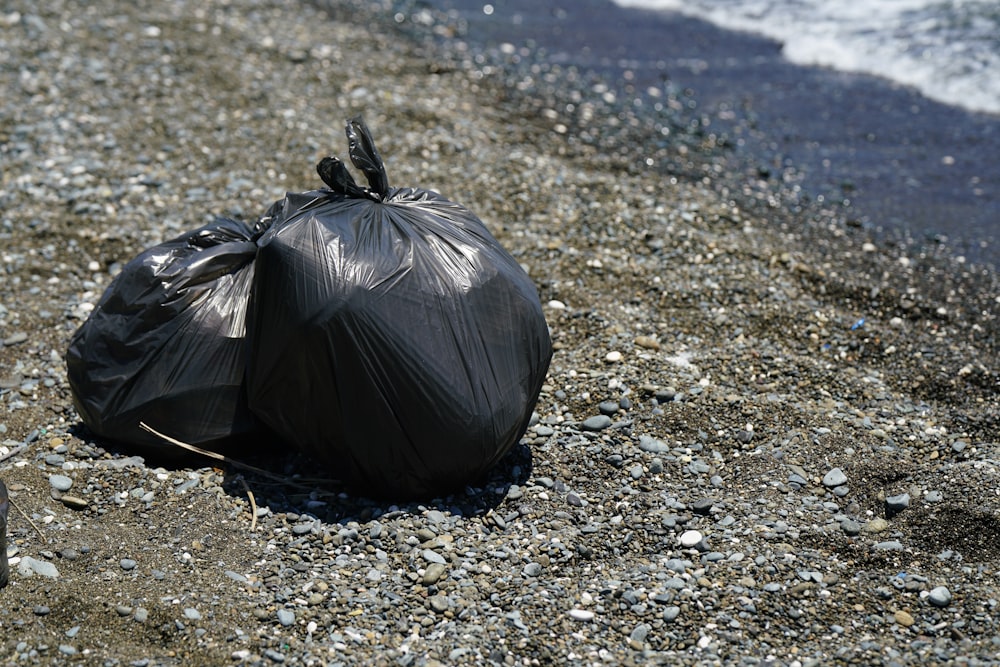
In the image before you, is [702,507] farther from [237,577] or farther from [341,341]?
[237,577]

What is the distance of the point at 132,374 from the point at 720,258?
3.03 metres

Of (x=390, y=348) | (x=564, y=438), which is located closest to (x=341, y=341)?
(x=390, y=348)

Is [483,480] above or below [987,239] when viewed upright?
below

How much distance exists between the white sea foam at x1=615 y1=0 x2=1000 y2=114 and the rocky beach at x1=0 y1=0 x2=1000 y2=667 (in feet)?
7.57

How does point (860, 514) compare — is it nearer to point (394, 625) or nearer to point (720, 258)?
point (394, 625)

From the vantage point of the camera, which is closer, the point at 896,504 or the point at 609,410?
the point at 896,504

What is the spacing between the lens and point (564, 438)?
13.0ft

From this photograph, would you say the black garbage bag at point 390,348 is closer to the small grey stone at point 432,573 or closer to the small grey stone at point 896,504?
the small grey stone at point 432,573

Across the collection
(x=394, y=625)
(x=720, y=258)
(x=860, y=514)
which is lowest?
(x=394, y=625)

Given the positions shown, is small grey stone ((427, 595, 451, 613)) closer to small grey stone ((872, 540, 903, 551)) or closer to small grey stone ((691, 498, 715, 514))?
small grey stone ((691, 498, 715, 514))

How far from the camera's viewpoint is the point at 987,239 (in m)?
5.94

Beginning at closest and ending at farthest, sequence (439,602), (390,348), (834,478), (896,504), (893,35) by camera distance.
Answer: (439,602)
(390,348)
(896,504)
(834,478)
(893,35)

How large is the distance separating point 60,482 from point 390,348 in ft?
4.40

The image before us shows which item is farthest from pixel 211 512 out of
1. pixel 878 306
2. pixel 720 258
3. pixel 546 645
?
Answer: pixel 878 306
